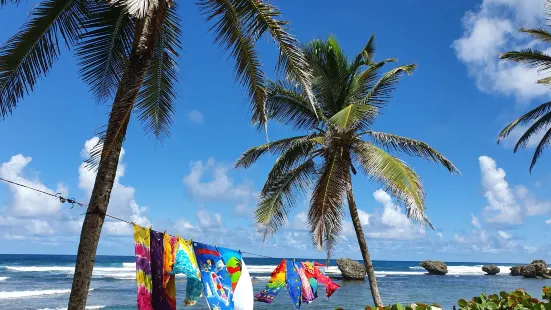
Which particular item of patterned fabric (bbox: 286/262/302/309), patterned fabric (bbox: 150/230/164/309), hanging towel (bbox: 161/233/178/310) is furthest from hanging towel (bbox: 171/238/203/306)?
patterned fabric (bbox: 286/262/302/309)

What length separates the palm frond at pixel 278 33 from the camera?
6.35 metres

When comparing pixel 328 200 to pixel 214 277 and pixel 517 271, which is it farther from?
pixel 517 271

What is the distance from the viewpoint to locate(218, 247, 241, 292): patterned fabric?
8030mm

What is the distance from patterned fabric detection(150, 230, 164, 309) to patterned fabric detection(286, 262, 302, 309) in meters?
6.39

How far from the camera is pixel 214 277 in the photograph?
307 inches

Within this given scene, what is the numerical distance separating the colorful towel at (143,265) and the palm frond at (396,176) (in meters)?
5.21

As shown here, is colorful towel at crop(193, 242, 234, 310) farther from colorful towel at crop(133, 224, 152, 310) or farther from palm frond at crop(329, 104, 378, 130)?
palm frond at crop(329, 104, 378, 130)

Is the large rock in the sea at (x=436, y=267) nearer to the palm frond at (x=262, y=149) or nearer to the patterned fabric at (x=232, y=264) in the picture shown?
the palm frond at (x=262, y=149)

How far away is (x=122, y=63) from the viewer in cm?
731

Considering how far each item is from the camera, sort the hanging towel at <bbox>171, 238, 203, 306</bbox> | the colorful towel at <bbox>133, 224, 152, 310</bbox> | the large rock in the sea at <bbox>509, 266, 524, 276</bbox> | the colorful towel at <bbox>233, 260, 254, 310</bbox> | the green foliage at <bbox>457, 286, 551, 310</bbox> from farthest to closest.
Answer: the large rock in the sea at <bbox>509, 266, 524, 276</bbox>
the colorful towel at <bbox>233, 260, 254, 310</bbox>
the hanging towel at <bbox>171, 238, 203, 306</bbox>
the colorful towel at <bbox>133, 224, 152, 310</bbox>
the green foliage at <bbox>457, 286, 551, 310</bbox>

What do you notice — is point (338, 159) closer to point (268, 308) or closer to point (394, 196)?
point (394, 196)

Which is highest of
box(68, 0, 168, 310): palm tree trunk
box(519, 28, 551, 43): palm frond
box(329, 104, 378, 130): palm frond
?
box(519, 28, 551, 43): palm frond

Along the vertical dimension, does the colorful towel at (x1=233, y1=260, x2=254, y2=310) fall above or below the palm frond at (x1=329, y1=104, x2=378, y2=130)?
below

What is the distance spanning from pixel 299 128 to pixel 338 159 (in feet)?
6.35
